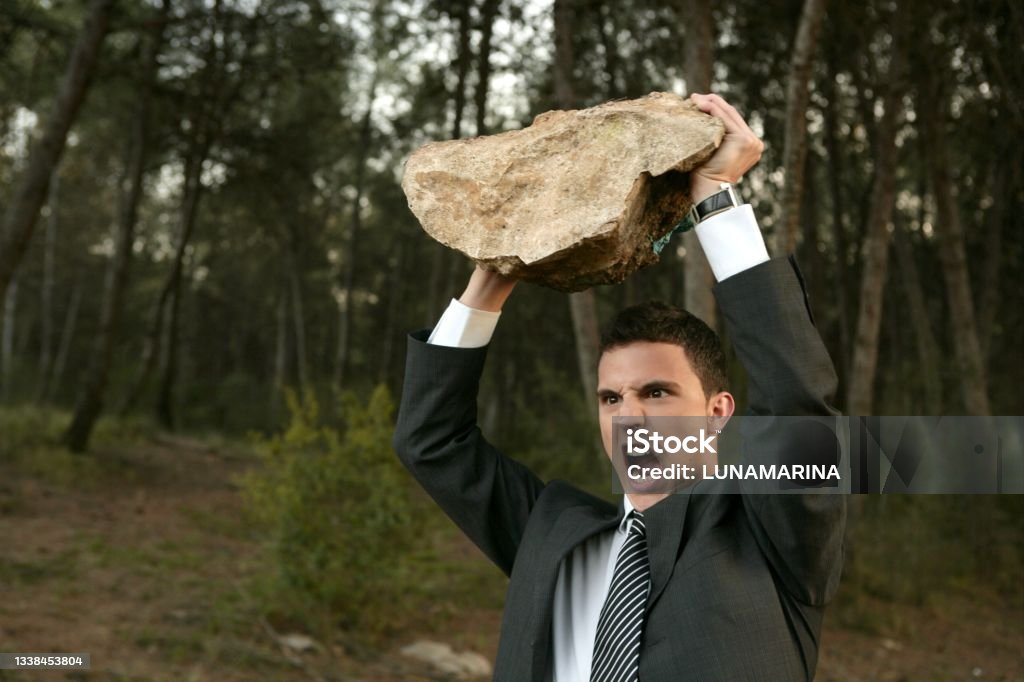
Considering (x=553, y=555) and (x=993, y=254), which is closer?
(x=553, y=555)

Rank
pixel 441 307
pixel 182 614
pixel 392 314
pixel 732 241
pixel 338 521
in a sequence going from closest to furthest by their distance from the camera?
pixel 732 241 < pixel 182 614 < pixel 338 521 < pixel 441 307 < pixel 392 314

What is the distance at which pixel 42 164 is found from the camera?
8102 millimetres

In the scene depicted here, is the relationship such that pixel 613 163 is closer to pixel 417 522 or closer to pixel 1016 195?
pixel 417 522

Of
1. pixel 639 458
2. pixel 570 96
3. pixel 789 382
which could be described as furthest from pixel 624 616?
pixel 570 96

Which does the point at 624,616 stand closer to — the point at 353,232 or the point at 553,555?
the point at 553,555

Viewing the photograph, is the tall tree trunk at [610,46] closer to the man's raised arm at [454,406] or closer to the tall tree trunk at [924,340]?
the tall tree trunk at [924,340]

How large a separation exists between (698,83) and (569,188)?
3.98 metres

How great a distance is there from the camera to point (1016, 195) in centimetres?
1018

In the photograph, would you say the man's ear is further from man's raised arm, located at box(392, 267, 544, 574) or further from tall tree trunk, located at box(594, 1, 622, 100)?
tall tree trunk, located at box(594, 1, 622, 100)

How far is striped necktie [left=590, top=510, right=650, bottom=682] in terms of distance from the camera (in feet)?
6.03

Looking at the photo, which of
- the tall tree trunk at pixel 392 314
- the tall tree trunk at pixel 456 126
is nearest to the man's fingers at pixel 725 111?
the tall tree trunk at pixel 456 126

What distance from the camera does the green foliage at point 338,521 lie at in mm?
6375

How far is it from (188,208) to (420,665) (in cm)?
1125

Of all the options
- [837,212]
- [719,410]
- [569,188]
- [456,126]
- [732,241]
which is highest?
[456,126]
